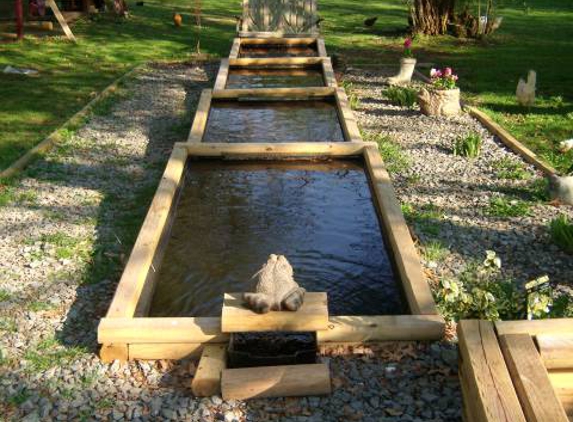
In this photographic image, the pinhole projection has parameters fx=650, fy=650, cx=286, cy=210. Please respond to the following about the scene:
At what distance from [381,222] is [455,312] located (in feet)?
5.78

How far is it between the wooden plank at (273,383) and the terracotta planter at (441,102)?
6139mm

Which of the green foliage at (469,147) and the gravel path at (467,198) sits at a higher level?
the green foliage at (469,147)

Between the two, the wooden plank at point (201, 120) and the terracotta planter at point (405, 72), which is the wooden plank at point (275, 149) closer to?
the wooden plank at point (201, 120)

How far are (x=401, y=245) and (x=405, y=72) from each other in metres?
6.48

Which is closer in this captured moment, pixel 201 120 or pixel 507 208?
pixel 507 208

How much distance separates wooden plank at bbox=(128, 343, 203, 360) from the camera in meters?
3.91

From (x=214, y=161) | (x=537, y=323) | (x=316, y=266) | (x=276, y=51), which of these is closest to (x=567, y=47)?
(x=276, y=51)

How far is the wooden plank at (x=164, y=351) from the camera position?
3.91m

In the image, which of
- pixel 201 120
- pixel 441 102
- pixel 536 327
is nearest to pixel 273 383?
pixel 536 327

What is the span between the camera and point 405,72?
10.8m

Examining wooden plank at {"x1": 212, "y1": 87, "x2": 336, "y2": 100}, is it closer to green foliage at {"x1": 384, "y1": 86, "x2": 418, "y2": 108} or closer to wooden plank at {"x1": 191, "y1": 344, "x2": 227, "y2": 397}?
green foliage at {"x1": 384, "y1": 86, "x2": 418, "y2": 108}

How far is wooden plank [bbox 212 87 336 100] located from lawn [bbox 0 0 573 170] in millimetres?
2143

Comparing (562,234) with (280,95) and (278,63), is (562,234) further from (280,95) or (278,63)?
(278,63)

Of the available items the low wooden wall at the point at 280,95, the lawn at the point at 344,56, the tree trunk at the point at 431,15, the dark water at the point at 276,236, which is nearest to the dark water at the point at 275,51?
the lawn at the point at 344,56
